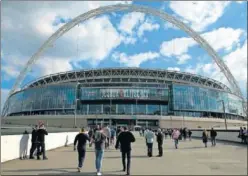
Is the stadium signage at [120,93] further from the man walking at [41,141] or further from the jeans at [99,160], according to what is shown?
the jeans at [99,160]

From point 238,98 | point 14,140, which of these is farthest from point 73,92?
point 14,140

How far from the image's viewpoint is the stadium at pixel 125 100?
109812 millimetres

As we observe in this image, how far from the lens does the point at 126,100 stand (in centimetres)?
11512

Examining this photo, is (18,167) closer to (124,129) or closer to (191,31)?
(124,129)

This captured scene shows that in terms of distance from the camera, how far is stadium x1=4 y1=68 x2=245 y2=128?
4323 inches

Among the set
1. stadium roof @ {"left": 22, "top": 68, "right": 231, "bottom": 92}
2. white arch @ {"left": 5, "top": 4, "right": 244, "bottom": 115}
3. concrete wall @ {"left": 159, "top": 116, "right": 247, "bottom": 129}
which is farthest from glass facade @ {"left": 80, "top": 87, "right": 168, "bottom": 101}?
white arch @ {"left": 5, "top": 4, "right": 244, "bottom": 115}

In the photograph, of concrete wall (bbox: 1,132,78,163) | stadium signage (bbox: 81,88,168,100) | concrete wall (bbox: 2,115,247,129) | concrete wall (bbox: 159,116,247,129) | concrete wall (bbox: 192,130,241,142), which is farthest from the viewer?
stadium signage (bbox: 81,88,168,100)

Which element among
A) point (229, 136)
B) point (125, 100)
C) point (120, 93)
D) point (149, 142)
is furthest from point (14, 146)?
point (125, 100)

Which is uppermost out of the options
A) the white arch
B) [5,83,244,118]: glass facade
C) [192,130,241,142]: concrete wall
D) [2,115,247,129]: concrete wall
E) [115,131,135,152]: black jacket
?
the white arch

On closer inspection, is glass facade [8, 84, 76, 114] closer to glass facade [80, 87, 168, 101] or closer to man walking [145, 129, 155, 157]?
glass facade [80, 87, 168, 101]

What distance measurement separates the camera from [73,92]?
382 ft

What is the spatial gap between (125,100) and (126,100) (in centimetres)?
34

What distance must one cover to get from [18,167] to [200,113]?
369 feet

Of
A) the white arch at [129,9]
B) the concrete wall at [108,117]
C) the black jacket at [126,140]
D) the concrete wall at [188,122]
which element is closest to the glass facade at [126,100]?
the concrete wall at [108,117]
